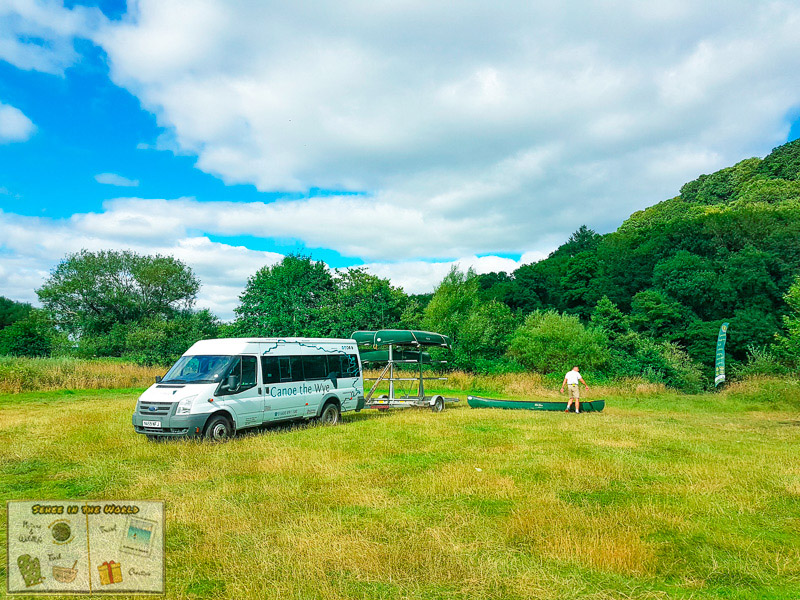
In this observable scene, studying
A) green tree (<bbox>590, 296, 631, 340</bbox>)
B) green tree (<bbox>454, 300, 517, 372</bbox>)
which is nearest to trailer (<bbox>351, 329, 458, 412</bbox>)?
green tree (<bbox>454, 300, 517, 372</bbox>)

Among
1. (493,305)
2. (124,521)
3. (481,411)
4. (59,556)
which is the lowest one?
(481,411)

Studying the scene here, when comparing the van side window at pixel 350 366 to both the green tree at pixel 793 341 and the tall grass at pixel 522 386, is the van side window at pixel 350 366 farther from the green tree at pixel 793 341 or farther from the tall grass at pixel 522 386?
the green tree at pixel 793 341

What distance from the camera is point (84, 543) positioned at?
340cm

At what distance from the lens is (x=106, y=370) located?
30688 mm

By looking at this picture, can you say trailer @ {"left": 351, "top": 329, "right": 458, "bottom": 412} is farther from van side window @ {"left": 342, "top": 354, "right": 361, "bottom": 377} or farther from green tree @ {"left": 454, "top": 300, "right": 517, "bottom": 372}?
green tree @ {"left": 454, "top": 300, "right": 517, "bottom": 372}

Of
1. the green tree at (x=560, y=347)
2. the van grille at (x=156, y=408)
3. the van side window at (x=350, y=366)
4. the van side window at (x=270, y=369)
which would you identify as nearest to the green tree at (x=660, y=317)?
the green tree at (x=560, y=347)

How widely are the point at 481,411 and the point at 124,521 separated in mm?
17577

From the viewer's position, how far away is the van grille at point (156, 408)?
11672 mm

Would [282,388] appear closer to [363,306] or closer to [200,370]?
[200,370]

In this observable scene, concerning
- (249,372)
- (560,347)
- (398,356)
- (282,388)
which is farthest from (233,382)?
(560,347)

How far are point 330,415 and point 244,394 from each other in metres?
3.83

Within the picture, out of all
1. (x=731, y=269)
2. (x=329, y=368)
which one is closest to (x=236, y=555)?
(x=329, y=368)

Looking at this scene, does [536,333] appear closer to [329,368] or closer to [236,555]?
[329,368]

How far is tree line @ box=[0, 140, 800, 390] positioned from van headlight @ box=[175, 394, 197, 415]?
2789 centimetres
